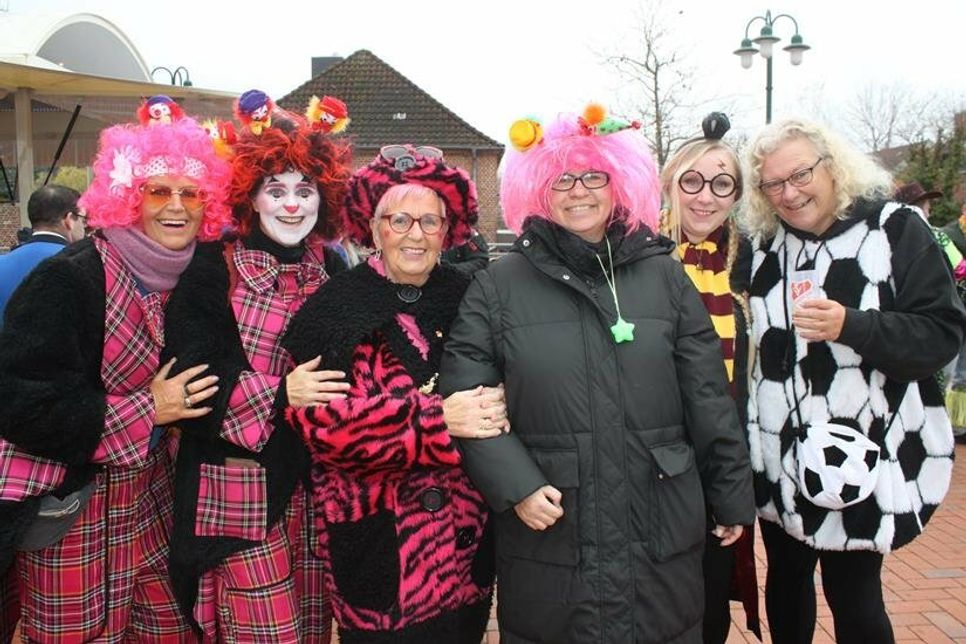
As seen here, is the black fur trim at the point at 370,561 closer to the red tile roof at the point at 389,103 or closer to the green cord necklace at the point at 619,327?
the green cord necklace at the point at 619,327

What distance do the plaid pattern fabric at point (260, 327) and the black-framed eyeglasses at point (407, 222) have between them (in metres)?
0.42

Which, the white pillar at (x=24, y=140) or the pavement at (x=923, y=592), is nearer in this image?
the pavement at (x=923, y=592)

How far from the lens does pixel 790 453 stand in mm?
2588

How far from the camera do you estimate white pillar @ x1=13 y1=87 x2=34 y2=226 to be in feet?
18.2

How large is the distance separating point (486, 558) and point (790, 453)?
1.05 metres

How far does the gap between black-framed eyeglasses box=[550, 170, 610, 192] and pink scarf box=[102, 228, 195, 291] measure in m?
1.27

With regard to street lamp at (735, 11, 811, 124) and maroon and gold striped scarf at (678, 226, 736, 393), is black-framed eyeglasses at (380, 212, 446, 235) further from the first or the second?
street lamp at (735, 11, 811, 124)

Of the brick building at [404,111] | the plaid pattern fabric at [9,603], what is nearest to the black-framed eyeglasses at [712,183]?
the plaid pattern fabric at [9,603]

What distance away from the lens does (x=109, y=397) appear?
7.99ft

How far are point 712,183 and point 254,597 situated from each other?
2.06 meters

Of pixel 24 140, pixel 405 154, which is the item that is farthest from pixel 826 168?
pixel 24 140

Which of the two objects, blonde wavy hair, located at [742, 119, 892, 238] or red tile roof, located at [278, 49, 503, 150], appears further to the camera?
red tile roof, located at [278, 49, 503, 150]

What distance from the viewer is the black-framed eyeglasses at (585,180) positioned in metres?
2.40

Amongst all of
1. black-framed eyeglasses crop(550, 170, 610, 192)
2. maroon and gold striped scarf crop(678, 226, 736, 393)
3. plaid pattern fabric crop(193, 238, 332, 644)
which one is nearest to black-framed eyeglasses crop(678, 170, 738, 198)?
maroon and gold striped scarf crop(678, 226, 736, 393)
